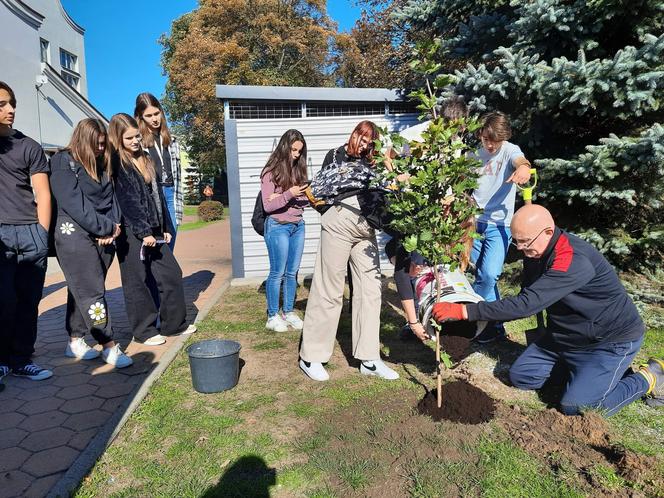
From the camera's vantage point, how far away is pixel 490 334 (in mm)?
4582

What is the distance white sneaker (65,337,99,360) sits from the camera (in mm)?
4422

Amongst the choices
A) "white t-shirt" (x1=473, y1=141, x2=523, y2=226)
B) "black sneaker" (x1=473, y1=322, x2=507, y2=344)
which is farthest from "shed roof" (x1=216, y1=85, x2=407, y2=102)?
"black sneaker" (x1=473, y1=322, x2=507, y2=344)

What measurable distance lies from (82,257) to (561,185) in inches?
203

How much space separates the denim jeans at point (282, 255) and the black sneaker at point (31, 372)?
213cm

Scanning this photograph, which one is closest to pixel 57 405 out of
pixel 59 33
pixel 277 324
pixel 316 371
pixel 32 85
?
pixel 316 371

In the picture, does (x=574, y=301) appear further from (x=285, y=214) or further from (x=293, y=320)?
(x=293, y=320)

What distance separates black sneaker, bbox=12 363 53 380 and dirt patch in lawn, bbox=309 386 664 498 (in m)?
2.45

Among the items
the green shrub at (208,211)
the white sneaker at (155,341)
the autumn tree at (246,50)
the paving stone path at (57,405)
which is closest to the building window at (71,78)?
the autumn tree at (246,50)

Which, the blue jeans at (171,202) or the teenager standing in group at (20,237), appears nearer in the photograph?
the teenager standing in group at (20,237)

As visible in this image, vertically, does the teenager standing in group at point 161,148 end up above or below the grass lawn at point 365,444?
above

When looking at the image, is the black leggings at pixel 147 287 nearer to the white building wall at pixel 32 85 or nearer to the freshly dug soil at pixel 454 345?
the freshly dug soil at pixel 454 345

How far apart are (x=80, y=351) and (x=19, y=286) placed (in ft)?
2.86

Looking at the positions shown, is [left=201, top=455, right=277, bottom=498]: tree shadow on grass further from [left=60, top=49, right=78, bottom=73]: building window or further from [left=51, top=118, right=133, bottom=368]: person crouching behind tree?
[left=60, top=49, right=78, bottom=73]: building window

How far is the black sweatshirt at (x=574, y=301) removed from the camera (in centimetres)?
301
